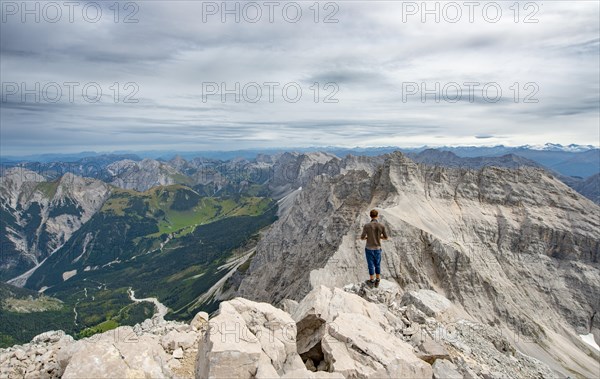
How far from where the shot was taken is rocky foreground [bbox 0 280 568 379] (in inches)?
587

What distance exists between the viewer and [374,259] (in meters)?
28.0

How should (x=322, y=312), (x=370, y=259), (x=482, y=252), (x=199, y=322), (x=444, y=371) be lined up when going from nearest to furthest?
(x=444, y=371) → (x=322, y=312) → (x=199, y=322) → (x=370, y=259) → (x=482, y=252)

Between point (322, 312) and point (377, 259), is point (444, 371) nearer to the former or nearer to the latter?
point (322, 312)

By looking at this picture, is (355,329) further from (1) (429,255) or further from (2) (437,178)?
(2) (437,178)

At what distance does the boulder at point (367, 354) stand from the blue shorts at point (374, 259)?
8265 millimetres

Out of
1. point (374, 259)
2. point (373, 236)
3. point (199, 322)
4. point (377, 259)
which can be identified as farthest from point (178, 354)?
point (377, 259)

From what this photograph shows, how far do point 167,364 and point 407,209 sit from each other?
3739 inches

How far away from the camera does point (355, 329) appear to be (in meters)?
19.1

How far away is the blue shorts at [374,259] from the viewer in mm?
27523

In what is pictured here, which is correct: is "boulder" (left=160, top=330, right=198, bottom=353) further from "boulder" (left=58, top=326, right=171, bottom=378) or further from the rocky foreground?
"boulder" (left=58, top=326, right=171, bottom=378)

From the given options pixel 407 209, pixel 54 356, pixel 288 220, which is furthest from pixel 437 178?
pixel 54 356

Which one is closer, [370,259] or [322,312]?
[322,312]

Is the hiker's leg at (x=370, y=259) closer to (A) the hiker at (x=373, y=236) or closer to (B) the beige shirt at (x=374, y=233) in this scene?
(A) the hiker at (x=373, y=236)

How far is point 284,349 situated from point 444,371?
8.22 meters
